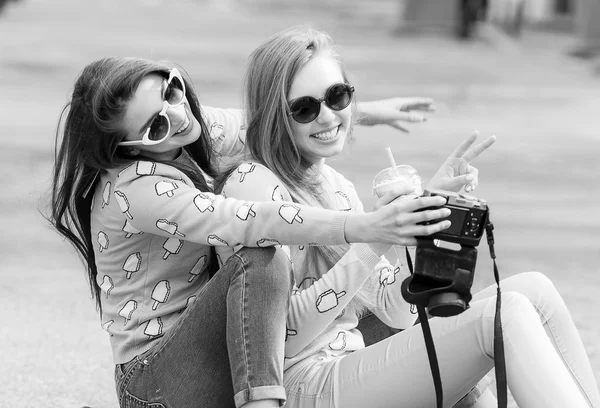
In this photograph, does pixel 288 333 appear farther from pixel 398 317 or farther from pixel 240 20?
pixel 240 20

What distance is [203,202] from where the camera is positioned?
8.32ft

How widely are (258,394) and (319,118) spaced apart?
0.79 meters

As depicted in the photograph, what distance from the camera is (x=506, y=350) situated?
97.0 inches

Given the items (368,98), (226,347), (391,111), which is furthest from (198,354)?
(368,98)

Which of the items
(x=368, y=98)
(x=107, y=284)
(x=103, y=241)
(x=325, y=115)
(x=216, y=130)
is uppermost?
(x=325, y=115)

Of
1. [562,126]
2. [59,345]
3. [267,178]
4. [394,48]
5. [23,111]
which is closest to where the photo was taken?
[267,178]

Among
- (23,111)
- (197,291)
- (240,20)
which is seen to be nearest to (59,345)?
(197,291)

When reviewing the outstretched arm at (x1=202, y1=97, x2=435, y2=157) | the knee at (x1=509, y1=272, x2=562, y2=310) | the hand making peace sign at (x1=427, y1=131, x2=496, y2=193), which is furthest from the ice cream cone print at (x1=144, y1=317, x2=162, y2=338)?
the knee at (x1=509, y1=272, x2=562, y2=310)

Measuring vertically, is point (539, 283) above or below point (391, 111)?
below

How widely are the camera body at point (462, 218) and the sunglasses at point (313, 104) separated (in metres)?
0.55

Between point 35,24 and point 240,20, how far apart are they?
442 cm

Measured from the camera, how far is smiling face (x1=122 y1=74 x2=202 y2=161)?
2674mm

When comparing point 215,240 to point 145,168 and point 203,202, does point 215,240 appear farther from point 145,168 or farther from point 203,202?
point 145,168

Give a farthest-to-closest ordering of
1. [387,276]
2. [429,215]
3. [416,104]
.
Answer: [416,104] < [387,276] < [429,215]
